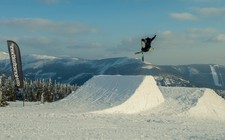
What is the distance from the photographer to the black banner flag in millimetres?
44438

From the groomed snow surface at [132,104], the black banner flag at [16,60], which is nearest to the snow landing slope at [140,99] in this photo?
the groomed snow surface at [132,104]

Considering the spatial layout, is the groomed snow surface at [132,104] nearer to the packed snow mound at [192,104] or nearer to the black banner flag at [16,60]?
the packed snow mound at [192,104]

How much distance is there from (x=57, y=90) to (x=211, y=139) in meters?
84.8

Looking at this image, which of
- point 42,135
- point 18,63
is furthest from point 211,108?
point 42,135

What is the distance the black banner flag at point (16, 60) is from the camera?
44.4 meters

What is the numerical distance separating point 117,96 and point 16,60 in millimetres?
12616

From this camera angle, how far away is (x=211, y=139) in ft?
68.8

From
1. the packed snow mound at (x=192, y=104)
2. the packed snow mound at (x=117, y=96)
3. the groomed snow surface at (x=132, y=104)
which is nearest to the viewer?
the groomed snow surface at (x=132, y=104)

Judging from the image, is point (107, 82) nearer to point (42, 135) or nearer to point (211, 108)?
point (211, 108)

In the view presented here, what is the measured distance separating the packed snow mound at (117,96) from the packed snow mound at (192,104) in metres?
1.86

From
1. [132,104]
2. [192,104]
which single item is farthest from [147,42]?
[192,104]

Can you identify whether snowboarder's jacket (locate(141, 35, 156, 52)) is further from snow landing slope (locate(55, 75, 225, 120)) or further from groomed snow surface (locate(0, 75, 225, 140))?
snow landing slope (locate(55, 75, 225, 120))

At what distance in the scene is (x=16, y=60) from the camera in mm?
44969

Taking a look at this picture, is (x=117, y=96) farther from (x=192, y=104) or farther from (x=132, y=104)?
(x=192, y=104)
